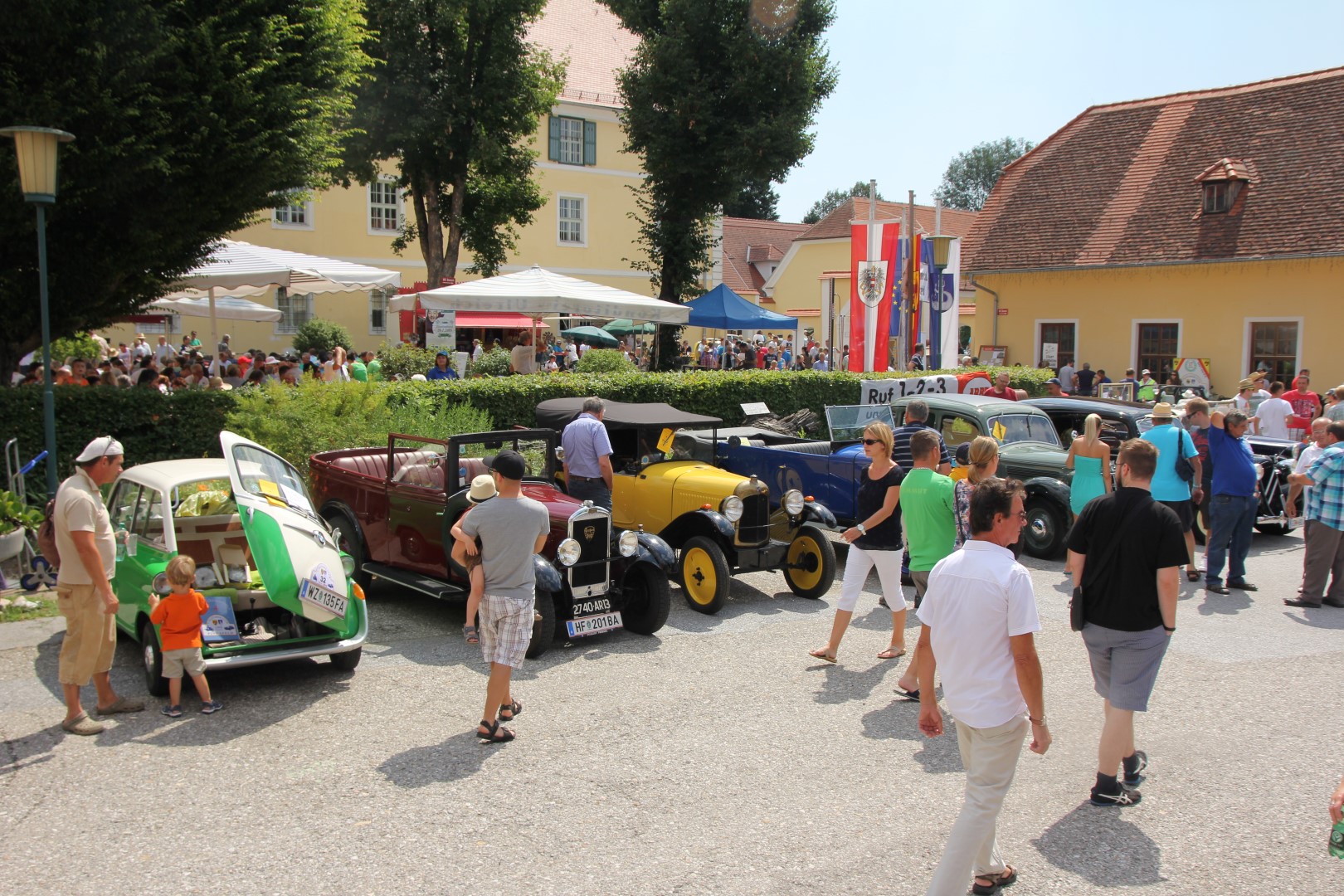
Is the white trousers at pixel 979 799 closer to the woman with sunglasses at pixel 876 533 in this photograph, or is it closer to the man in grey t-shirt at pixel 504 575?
the man in grey t-shirt at pixel 504 575

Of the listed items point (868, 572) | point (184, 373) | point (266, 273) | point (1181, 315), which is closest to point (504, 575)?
point (868, 572)

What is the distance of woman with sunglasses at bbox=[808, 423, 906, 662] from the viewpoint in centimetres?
689

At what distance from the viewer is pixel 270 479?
697 centimetres

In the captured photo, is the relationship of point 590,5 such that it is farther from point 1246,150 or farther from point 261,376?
point 261,376

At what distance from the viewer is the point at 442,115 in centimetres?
2467

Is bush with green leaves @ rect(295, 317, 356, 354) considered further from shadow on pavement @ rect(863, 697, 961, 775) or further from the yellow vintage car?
shadow on pavement @ rect(863, 697, 961, 775)

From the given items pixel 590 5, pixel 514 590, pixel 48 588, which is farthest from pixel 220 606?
pixel 590 5

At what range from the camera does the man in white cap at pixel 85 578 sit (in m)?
5.64

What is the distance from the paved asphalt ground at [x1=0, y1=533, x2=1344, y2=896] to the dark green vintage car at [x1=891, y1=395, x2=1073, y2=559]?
142 inches

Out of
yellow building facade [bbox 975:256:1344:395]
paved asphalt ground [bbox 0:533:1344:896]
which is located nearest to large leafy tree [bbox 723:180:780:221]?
yellow building facade [bbox 975:256:1344:395]

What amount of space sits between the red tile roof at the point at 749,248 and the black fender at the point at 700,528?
45.1 metres

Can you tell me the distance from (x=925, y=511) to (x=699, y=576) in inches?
106

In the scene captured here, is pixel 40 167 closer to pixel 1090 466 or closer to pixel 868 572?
pixel 868 572

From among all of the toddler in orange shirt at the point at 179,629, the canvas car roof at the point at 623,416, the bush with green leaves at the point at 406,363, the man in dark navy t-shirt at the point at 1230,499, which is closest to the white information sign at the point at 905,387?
the man in dark navy t-shirt at the point at 1230,499
